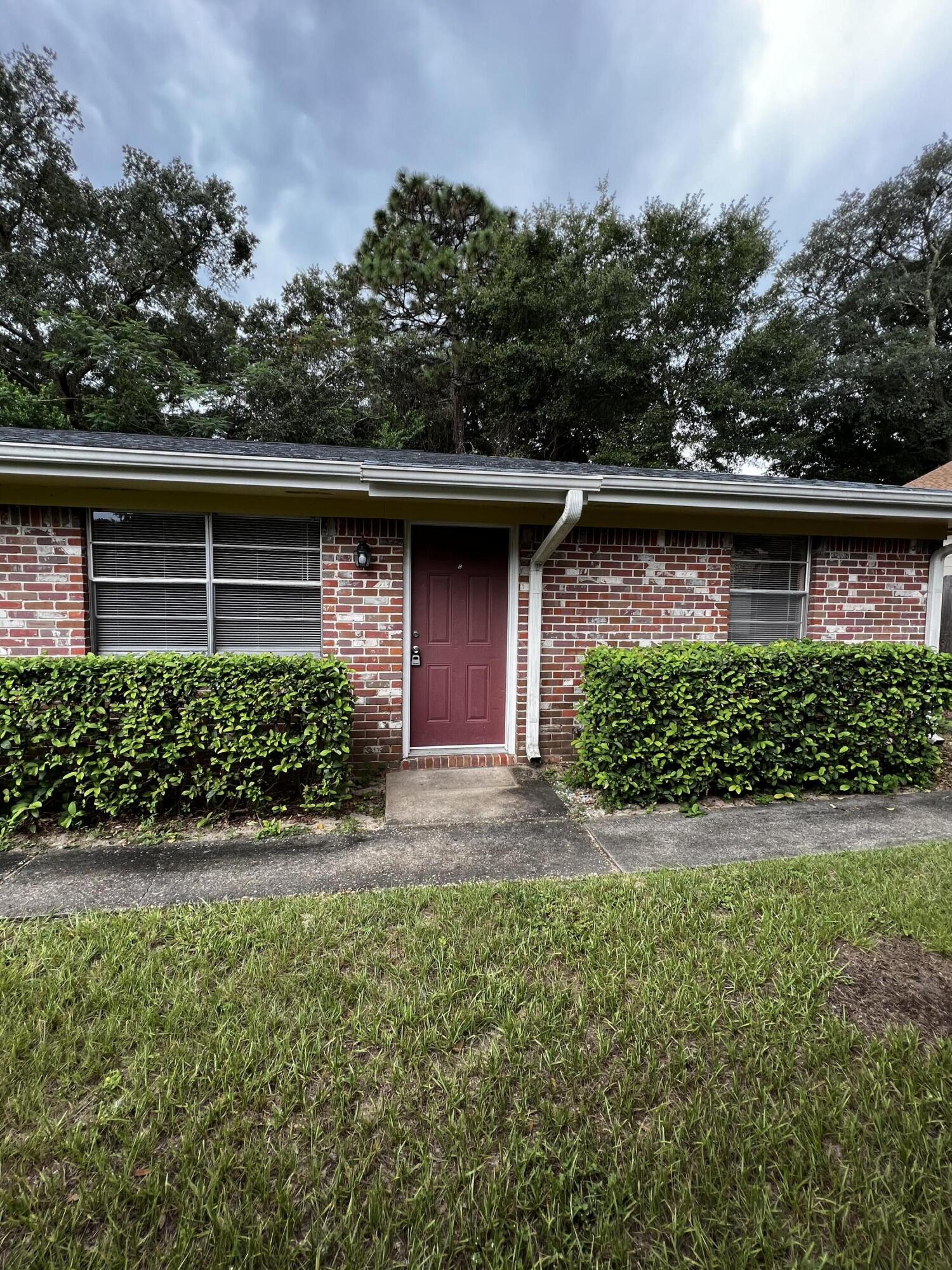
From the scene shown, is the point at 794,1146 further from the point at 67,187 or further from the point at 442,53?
the point at 67,187

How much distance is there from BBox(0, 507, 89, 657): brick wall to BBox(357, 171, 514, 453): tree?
13.0 metres

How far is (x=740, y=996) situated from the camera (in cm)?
207

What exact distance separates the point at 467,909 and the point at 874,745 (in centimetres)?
372

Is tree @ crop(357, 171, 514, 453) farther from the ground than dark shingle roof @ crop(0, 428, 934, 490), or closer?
farther from the ground

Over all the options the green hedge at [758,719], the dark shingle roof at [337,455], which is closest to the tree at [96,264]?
the dark shingle roof at [337,455]

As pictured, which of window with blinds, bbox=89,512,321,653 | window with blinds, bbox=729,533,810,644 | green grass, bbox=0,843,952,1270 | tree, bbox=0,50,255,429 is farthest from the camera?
tree, bbox=0,50,255,429

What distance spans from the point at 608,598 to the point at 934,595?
3529mm

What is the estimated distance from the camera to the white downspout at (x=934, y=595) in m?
5.79

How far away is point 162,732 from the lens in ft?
12.2

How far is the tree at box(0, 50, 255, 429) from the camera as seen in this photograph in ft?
44.9

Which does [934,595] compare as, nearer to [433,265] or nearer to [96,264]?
[433,265]

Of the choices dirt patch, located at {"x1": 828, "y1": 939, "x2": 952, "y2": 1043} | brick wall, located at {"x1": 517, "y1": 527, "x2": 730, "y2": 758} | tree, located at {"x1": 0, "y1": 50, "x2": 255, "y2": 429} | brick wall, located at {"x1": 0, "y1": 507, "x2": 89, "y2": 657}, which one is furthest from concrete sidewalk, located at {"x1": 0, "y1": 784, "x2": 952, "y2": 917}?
tree, located at {"x1": 0, "y1": 50, "x2": 255, "y2": 429}

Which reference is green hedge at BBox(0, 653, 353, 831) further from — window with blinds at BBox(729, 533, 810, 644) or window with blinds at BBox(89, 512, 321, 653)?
window with blinds at BBox(729, 533, 810, 644)

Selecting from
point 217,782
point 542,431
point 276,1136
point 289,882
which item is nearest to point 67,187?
point 542,431
